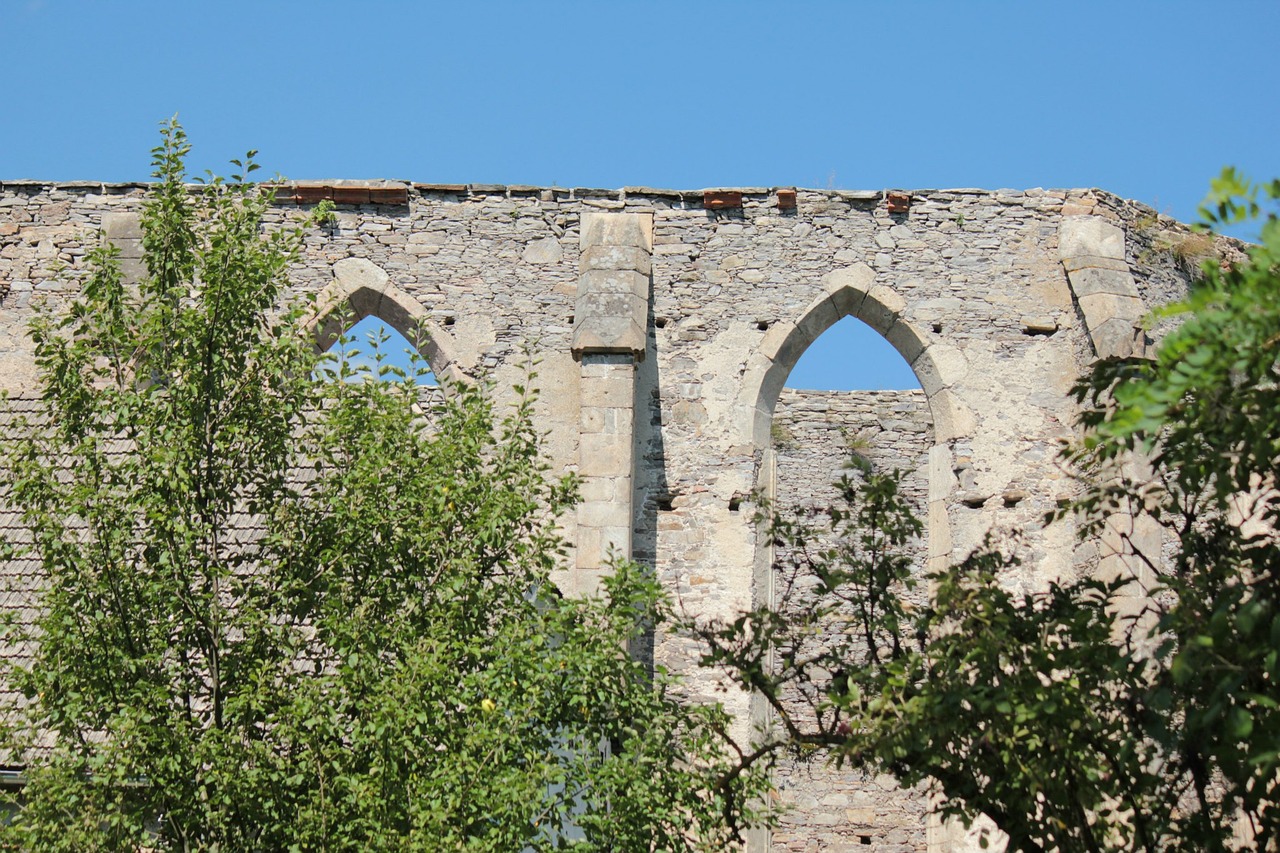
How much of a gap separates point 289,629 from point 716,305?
5818 mm

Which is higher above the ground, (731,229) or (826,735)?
(731,229)

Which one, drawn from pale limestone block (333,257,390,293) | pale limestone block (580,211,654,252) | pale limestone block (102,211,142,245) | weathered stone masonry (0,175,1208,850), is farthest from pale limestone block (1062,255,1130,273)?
pale limestone block (102,211,142,245)

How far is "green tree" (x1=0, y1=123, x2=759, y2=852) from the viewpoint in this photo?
6.61 meters

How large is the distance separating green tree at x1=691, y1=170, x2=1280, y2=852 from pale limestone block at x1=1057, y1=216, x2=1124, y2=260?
20.2 ft

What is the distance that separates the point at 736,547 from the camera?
11703 mm

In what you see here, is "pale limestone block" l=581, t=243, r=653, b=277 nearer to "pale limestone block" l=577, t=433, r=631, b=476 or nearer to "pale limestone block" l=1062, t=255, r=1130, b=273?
"pale limestone block" l=577, t=433, r=631, b=476

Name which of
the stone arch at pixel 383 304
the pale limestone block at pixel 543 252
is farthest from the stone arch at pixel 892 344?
the stone arch at pixel 383 304

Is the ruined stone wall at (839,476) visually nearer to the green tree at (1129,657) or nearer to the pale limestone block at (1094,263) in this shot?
the pale limestone block at (1094,263)

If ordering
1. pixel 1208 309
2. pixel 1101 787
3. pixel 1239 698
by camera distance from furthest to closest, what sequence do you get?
pixel 1101 787
pixel 1239 698
pixel 1208 309

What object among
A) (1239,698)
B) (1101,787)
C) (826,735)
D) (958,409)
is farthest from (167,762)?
(958,409)

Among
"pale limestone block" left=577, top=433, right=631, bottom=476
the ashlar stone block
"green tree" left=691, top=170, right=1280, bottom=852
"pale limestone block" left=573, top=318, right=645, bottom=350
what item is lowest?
"green tree" left=691, top=170, right=1280, bottom=852

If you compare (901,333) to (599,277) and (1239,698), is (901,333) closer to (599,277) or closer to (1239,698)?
(599,277)

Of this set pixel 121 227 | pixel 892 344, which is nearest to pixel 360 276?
pixel 121 227

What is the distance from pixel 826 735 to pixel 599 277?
6.08 m
